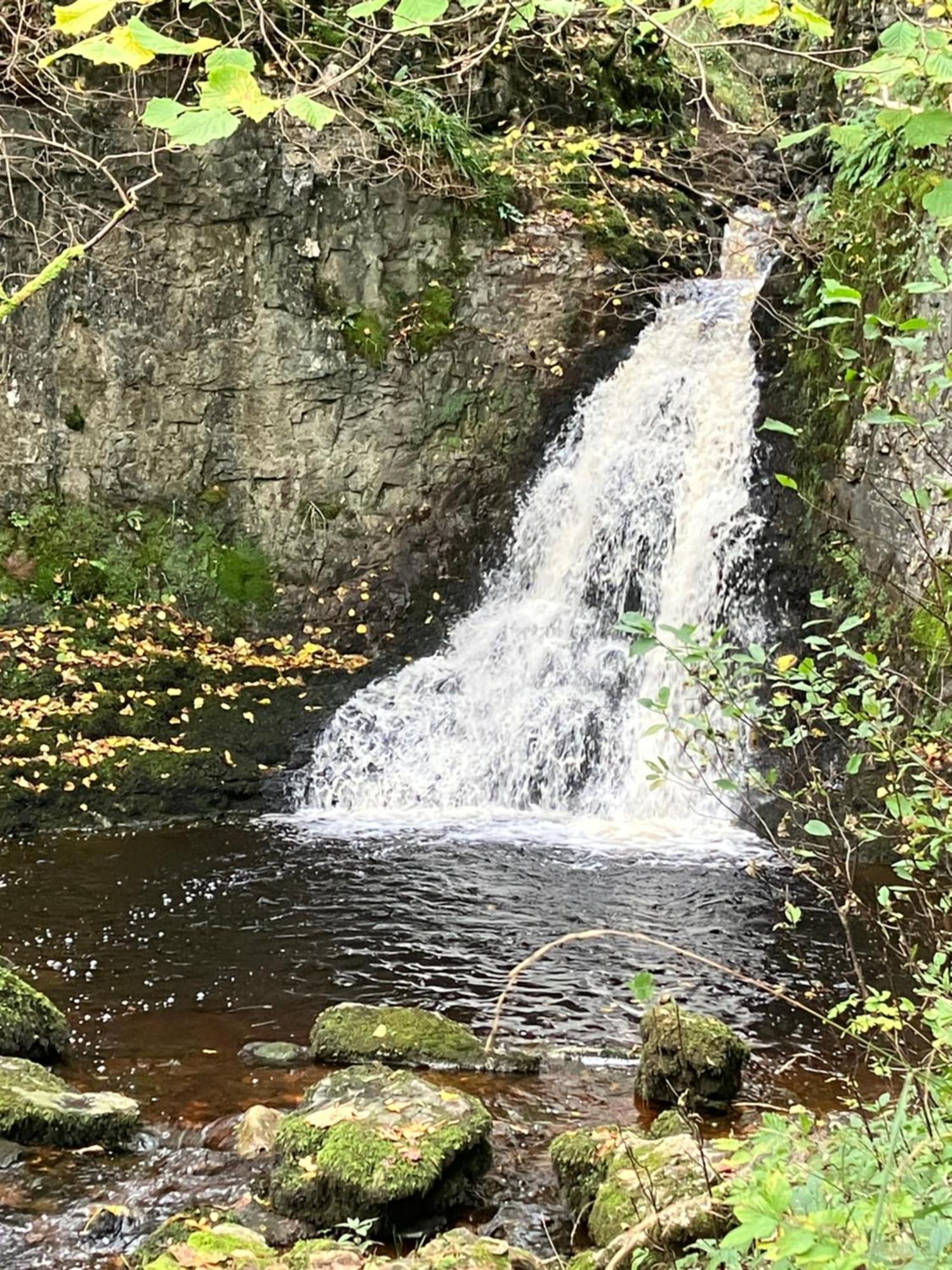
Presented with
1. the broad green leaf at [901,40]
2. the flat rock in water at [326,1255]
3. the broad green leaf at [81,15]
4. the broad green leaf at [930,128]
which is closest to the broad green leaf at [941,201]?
the broad green leaf at [930,128]

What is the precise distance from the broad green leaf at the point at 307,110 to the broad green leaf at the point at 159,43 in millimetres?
136

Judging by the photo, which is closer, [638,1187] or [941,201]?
[941,201]

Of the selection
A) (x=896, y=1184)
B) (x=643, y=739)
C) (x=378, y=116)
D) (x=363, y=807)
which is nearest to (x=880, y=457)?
(x=643, y=739)

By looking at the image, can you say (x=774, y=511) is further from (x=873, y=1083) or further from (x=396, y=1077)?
(x=396, y=1077)

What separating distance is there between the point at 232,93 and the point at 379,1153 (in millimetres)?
3170

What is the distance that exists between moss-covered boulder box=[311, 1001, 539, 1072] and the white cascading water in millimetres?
3808

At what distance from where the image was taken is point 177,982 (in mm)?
5711

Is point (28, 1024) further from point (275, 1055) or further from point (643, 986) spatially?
point (643, 986)

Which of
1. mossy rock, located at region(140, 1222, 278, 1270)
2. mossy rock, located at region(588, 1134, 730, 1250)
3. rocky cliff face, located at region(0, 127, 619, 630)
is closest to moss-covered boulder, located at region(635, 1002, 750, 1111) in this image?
mossy rock, located at region(588, 1134, 730, 1250)

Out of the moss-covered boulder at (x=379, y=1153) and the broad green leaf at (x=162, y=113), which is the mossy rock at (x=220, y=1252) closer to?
the moss-covered boulder at (x=379, y=1153)

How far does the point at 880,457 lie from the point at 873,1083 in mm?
5219

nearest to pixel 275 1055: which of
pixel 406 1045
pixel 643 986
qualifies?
pixel 406 1045

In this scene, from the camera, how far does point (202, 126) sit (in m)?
1.48

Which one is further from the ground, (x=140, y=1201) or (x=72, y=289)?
(x=72, y=289)
